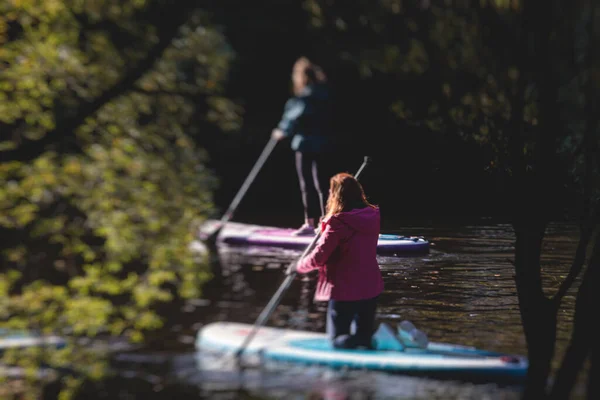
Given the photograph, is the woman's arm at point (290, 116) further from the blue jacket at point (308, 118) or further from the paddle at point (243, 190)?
the paddle at point (243, 190)

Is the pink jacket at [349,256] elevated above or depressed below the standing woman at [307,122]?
below

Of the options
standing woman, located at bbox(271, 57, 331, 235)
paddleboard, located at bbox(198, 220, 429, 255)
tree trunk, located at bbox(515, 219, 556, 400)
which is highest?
standing woman, located at bbox(271, 57, 331, 235)

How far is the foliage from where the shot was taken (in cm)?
500

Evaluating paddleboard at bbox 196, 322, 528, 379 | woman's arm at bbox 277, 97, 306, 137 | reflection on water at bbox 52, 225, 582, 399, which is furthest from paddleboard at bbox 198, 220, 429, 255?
paddleboard at bbox 196, 322, 528, 379

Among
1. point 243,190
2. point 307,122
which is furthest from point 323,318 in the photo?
point 307,122

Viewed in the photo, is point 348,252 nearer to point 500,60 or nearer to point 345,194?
point 345,194

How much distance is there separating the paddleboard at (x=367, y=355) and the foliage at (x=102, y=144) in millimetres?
2553

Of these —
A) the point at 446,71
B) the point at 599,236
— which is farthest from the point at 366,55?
the point at 599,236

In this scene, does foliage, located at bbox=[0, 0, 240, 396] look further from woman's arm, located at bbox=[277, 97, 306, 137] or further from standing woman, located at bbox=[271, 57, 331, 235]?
standing woman, located at bbox=[271, 57, 331, 235]

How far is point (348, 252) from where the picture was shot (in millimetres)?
7461

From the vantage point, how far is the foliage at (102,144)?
500 cm

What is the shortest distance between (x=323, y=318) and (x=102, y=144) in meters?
4.94

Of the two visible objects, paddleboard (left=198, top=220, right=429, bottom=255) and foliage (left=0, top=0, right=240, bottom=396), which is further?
paddleboard (left=198, top=220, right=429, bottom=255)

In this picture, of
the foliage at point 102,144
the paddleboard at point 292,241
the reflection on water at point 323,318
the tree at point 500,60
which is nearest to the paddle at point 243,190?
the reflection on water at point 323,318
